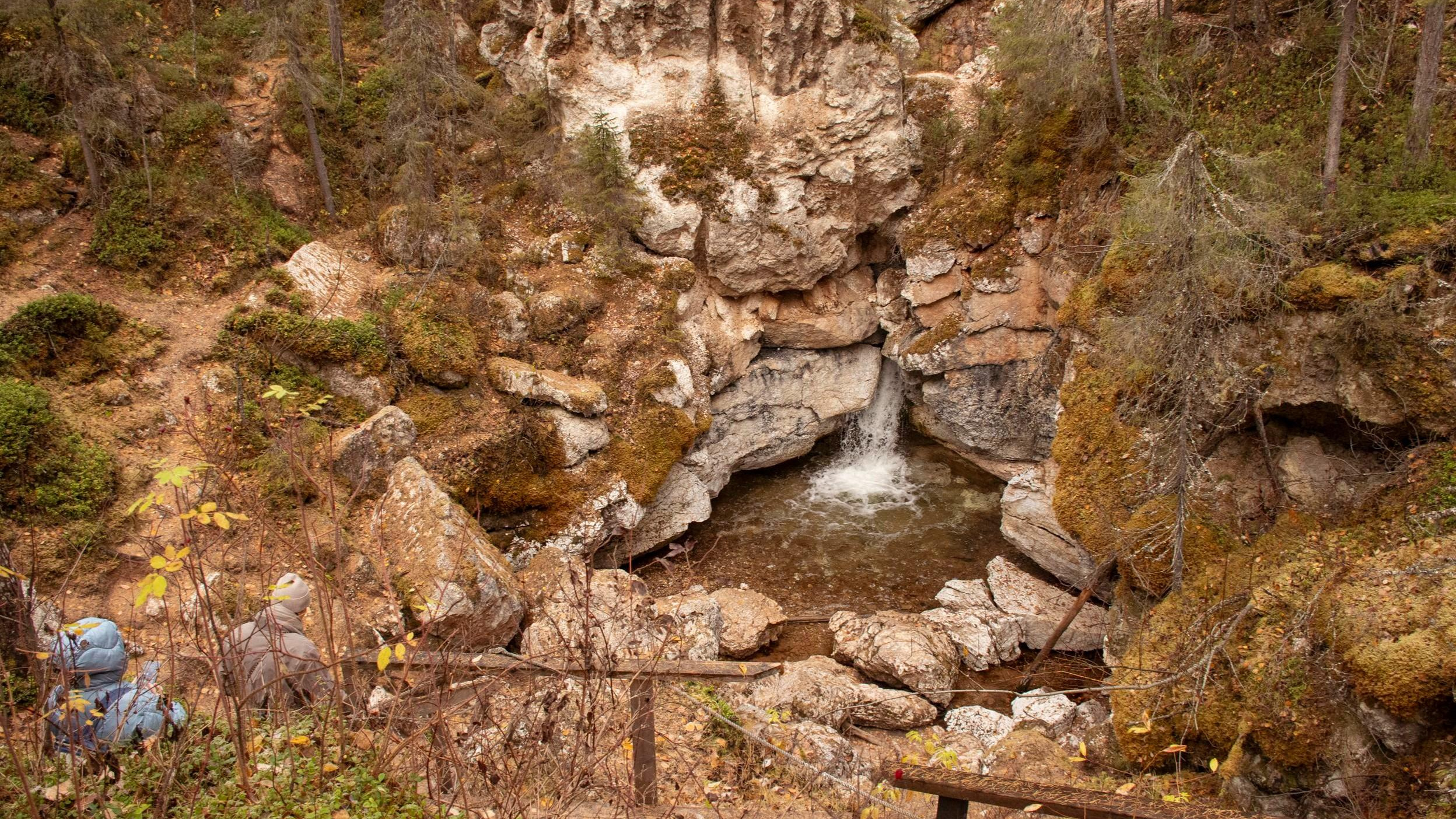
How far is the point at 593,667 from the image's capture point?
4426mm

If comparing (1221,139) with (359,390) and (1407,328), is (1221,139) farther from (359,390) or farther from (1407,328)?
(359,390)

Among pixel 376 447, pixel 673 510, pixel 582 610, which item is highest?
pixel 376 447

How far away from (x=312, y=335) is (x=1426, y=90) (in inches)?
635

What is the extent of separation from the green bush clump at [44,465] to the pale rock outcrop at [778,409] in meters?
8.90

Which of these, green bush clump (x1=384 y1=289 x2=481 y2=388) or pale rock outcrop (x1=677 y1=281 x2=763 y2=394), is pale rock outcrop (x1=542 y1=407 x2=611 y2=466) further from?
pale rock outcrop (x1=677 y1=281 x2=763 y2=394)

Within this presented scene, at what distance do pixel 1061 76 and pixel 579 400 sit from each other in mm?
10525

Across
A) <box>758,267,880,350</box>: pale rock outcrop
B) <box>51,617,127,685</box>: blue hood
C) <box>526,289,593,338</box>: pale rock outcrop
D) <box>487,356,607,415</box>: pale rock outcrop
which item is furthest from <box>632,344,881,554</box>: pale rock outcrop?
<box>51,617,127,685</box>: blue hood

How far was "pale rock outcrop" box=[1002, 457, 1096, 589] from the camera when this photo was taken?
40.1 feet

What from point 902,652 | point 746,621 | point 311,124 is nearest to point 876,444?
point 746,621

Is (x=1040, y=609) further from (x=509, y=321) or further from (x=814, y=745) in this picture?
(x=509, y=321)

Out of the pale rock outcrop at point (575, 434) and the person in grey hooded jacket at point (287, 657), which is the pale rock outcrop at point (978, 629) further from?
the person in grey hooded jacket at point (287, 657)

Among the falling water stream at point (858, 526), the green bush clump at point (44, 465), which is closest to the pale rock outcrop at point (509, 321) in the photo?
the falling water stream at point (858, 526)

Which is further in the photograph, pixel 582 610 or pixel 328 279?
pixel 328 279

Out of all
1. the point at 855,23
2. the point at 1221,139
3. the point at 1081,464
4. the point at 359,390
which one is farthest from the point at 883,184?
the point at 359,390
